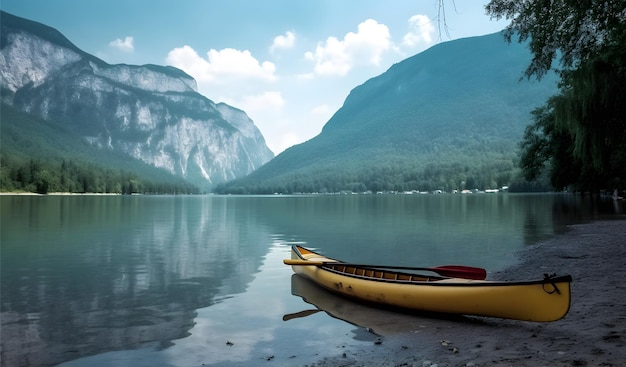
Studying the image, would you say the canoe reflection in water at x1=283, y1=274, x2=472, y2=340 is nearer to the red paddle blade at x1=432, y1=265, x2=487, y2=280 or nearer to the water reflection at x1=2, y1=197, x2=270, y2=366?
the red paddle blade at x1=432, y1=265, x2=487, y2=280

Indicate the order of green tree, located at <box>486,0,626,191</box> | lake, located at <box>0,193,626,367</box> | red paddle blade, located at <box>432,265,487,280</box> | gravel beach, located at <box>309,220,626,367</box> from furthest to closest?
green tree, located at <box>486,0,626,191</box> < red paddle blade, located at <box>432,265,487,280</box> < lake, located at <box>0,193,626,367</box> < gravel beach, located at <box>309,220,626,367</box>

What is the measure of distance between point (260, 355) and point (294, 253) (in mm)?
8131

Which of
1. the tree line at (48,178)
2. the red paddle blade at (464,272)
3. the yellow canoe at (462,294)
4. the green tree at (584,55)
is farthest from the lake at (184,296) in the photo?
the tree line at (48,178)

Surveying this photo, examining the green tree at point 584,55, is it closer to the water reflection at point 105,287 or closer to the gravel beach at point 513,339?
the gravel beach at point 513,339

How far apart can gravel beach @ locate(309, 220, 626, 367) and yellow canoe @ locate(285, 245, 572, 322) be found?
361mm

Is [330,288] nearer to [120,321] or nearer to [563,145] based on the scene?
[120,321]

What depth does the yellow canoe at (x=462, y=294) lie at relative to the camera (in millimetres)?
8195

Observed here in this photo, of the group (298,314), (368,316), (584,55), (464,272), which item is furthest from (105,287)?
(584,55)

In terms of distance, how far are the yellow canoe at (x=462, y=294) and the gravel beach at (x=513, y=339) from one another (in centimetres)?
36

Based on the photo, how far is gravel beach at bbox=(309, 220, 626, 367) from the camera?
23.4 feet

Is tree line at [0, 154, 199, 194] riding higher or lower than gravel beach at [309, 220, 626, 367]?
higher

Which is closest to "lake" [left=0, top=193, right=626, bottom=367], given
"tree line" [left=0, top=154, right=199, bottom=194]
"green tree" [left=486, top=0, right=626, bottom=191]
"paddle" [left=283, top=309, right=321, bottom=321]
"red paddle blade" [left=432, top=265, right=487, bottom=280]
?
"paddle" [left=283, top=309, right=321, bottom=321]

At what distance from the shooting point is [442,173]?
193875mm

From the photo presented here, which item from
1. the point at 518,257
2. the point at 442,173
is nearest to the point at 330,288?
the point at 518,257
